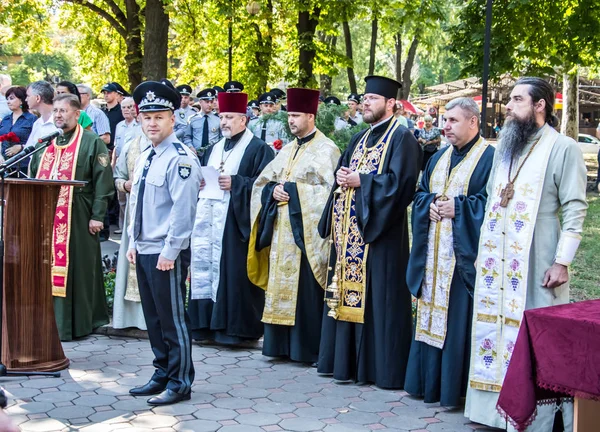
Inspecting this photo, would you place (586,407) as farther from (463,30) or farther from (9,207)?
(463,30)

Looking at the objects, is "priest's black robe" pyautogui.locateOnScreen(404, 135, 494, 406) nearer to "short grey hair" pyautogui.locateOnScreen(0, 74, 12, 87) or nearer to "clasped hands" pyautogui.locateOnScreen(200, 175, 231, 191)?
"clasped hands" pyautogui.locateOnScreen(200, 175, 231, 191)

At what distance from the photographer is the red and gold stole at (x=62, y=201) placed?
26.9ft

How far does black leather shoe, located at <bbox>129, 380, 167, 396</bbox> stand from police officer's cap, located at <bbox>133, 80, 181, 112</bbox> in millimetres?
2056

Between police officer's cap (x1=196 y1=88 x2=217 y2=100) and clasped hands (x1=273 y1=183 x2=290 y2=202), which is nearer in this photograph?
clasped hands (x1=273 y1=183 x2=290 y2=202)

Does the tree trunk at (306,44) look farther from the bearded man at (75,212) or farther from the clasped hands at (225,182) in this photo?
the clasped hands at (225,182)


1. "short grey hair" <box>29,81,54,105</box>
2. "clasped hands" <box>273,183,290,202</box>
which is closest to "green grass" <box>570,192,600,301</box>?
"clasped hands" <box>273,183,290,202</box>

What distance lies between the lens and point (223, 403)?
6324 mm

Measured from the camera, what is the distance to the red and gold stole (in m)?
8.21

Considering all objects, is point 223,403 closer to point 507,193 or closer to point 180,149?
point 180,149

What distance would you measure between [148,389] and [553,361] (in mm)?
3246

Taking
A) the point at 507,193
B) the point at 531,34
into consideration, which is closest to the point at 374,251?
the point at 507,193

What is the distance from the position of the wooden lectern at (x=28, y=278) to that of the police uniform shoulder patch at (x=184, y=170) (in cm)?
126

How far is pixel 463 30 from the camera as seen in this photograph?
624 inches

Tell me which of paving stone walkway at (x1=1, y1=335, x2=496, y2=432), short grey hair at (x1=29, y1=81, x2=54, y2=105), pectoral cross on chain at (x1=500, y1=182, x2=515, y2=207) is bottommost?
paving stone walkway at (x1=1, y1=335, x2=496, y2=432)
